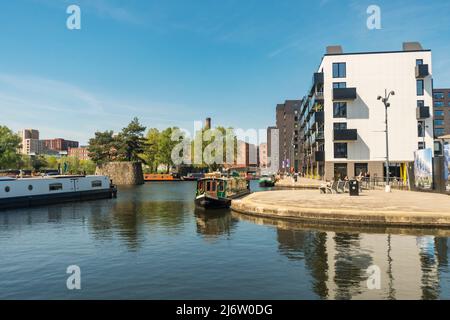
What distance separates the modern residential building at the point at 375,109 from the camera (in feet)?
208

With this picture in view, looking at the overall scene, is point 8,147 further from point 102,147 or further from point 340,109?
point 340,109

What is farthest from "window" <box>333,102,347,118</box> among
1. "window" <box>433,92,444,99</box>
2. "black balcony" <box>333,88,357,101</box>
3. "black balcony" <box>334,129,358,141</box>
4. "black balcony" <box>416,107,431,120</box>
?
"window" <box>433,92,444,99</box>

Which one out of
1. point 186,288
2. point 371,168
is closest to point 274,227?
point 186,288

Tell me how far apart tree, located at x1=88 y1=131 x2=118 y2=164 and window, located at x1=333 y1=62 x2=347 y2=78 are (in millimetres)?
68360

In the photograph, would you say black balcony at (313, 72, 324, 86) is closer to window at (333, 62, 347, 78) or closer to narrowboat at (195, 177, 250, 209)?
window at (333, 62, 347, 78)

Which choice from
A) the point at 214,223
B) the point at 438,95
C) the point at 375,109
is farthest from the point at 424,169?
the point at 438,95

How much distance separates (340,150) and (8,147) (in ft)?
283

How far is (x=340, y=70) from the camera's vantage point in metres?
66.0

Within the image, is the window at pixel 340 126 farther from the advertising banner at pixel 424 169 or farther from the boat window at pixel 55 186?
the boat window at pixel 55 186

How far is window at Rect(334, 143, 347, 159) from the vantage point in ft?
214

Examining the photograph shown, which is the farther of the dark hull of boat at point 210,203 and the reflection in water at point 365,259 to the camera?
the dark hull of boat at point 210,203

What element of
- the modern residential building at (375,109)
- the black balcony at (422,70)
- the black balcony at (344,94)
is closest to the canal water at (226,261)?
the modern residential building at (375,109)
